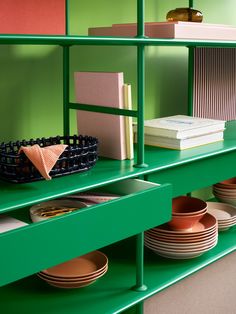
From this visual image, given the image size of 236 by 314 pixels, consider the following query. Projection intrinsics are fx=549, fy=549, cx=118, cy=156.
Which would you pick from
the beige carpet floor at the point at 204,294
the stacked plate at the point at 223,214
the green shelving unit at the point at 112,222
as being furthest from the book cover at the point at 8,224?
the stacked plate at the point at 223,214

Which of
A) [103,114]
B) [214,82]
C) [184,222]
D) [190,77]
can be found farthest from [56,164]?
[214,82]

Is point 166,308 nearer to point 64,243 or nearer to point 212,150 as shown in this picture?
point 212,150

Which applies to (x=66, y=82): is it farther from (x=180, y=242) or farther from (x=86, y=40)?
(x=180, y=242)

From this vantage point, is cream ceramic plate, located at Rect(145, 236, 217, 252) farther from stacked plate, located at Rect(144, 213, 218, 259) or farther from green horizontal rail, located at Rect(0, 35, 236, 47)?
green horizontal rail, located at Rect(0, 35, 236, 47)

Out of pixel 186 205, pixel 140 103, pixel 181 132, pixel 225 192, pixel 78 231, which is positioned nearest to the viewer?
pixel 78 231

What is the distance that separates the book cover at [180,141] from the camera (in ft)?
5.72

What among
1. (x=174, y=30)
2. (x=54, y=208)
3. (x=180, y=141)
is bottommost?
(x=54, y=208)

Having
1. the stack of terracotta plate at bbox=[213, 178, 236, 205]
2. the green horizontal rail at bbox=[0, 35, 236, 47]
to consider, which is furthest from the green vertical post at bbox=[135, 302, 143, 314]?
the stack of terracotta plate at bbox=[213, 178, 236, 205]

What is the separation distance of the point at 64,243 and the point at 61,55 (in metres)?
0.78

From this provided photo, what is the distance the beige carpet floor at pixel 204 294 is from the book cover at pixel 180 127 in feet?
1.45

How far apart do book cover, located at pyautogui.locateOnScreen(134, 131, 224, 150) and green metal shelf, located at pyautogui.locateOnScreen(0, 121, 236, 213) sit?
0.07ft

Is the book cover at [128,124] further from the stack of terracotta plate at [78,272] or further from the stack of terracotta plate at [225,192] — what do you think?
the stack of terracotta plate at [225,192]

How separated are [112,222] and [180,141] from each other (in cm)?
54

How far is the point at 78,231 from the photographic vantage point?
1.20 m
